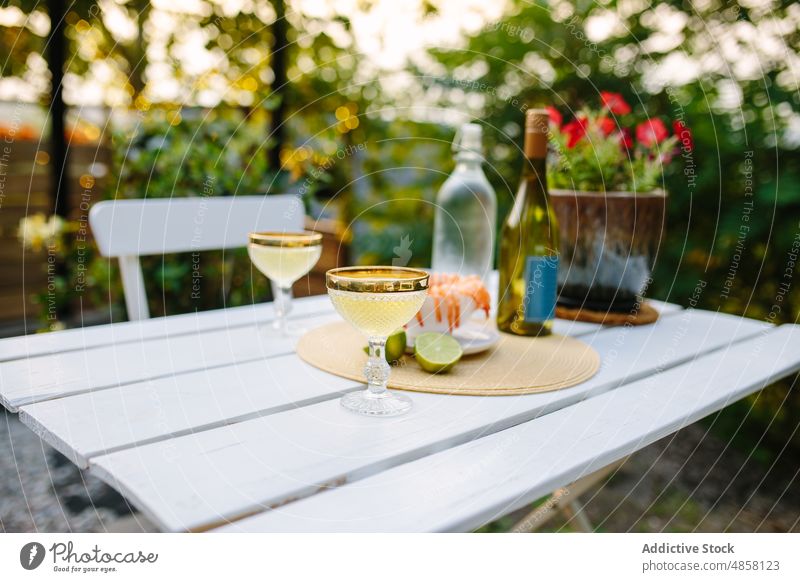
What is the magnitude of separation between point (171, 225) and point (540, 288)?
0.90m

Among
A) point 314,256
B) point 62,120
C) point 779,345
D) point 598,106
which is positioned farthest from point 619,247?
point 62,120

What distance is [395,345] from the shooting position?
100 cm

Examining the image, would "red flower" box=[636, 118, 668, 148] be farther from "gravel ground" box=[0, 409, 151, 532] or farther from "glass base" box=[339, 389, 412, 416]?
"gravel ground" box=[0, 409, 151, 532]

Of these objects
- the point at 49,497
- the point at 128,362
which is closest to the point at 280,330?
the point at 128,362

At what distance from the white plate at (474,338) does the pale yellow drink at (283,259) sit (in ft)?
0.84

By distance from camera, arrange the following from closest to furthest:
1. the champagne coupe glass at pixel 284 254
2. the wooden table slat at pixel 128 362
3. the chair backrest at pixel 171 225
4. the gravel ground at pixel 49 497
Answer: the wooden table slat at pixel 128 362 < the champagne coupe glass at pixel 284 254 < the chair backrest at pixel 171 225 < the gravel ground at pixel 49 497

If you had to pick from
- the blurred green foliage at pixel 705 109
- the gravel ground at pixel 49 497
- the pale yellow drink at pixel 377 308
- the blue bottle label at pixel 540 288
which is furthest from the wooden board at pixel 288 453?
the blurred green foliage at pixel 705 109

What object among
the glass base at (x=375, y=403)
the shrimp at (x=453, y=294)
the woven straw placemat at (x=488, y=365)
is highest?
the shrimp at (x=453, y=294)

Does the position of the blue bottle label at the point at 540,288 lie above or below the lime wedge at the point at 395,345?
above

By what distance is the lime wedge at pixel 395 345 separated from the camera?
39.2 inches

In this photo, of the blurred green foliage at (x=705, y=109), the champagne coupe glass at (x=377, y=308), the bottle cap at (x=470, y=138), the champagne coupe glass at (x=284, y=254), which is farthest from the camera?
the blurred green foliage at (x=705, y=109)

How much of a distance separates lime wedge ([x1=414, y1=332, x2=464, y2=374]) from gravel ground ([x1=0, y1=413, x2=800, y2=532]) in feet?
3.80

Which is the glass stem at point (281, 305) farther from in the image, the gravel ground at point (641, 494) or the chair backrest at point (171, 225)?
the gravel ground at point (641, 494)
